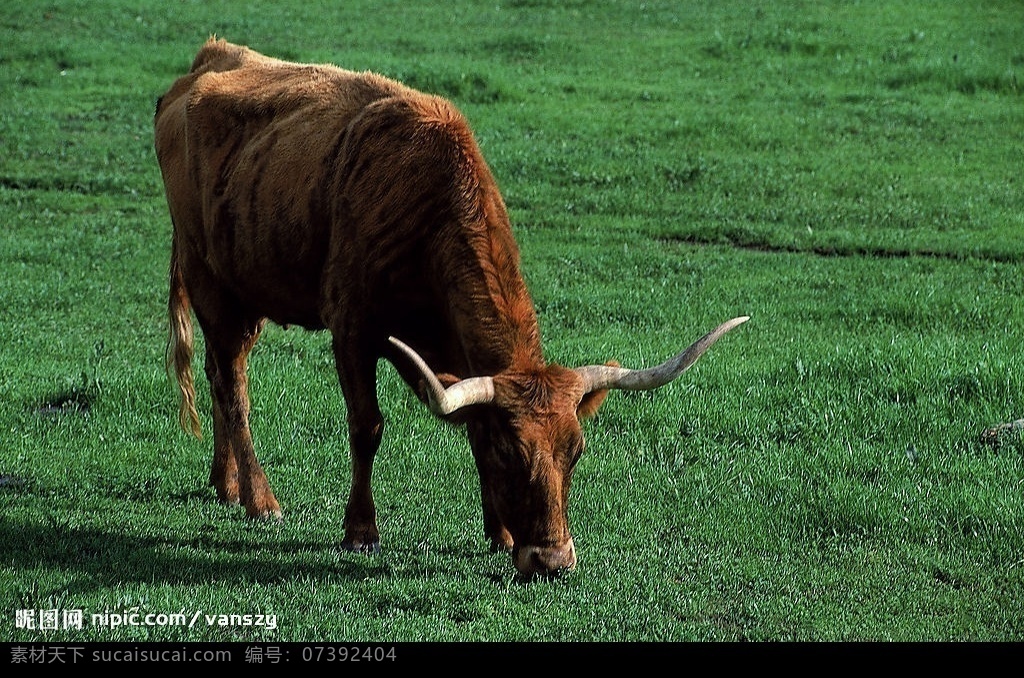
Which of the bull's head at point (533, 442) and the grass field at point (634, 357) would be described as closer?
the bull's head at point (533, 442)

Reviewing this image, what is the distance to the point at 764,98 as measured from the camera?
21.8 metres

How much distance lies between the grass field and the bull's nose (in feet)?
0.44

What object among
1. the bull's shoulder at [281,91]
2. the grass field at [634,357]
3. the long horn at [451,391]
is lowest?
the grass field at [634,357]

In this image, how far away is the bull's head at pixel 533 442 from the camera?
6.62m

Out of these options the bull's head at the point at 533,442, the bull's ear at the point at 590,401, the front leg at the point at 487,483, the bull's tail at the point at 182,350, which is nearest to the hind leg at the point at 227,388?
the bull's tail at the point at 182,350

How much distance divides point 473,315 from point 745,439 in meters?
3.31

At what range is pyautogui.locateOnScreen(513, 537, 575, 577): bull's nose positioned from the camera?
6680 mm

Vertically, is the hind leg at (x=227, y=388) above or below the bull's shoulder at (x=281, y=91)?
below

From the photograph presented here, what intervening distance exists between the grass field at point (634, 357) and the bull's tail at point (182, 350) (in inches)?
10.7

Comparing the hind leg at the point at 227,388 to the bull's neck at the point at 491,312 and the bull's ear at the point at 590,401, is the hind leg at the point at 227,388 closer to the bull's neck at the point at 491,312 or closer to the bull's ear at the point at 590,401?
the bull's neck at the point at 491,312

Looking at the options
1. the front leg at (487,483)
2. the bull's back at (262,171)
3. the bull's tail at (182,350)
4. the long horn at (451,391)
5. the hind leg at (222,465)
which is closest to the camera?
the long horn at (451,391)

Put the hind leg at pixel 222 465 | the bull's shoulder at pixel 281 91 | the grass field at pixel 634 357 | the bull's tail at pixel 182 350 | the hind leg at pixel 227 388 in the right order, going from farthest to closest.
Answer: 1. the bull's tail at pixel 182 350
2. the hind leg at pixel 222 465
3. the hind leg at pixel 227 388
4. the bull's shoulder at pixel 281 91
5. the grass field at pixel 634 357

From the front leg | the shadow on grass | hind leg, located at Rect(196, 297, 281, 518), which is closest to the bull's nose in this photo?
the front leg

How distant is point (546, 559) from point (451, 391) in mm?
949
